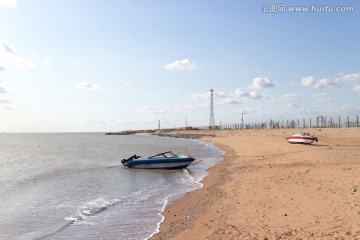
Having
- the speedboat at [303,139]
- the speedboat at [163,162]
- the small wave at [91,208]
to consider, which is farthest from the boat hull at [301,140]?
the small wave at [91,208]

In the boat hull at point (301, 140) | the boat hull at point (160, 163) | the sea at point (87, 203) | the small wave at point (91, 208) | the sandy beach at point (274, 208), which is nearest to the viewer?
the sandy beach at point (274, 208)

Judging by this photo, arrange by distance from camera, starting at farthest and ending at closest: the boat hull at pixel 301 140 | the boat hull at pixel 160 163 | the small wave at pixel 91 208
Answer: the boat hull at pixel 301 140
the boat hull at pixel 160 163
the small wave at pixel 91 208

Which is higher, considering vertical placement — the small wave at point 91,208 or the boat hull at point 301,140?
the boat hull at point 301,140

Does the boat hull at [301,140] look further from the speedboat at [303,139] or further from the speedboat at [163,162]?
the speedboat at [163,162]

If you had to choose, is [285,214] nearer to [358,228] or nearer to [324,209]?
[324,209]

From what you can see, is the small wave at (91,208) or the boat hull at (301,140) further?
the boat hull at (301,140)

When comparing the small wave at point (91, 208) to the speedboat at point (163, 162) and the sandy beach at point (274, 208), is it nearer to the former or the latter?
the sandy beach at point (274, 208)

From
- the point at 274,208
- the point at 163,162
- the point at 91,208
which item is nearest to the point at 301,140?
the point at 163,162

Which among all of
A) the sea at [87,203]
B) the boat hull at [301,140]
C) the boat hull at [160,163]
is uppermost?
the boat hull at [301,140]

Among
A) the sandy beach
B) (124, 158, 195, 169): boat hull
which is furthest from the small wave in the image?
(124, 158, 195, 169): boat hull

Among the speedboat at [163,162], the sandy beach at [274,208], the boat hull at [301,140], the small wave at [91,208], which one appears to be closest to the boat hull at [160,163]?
the speedboat at [163,162]

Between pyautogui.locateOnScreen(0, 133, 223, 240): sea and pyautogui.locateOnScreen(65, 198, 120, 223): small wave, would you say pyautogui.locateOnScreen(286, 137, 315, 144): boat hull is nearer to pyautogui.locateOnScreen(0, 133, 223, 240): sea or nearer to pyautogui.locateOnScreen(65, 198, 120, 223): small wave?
pyautogui.locateOnScreen(0, 133, 223, 240): sea

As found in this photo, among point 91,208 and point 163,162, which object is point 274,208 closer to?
point 91,208

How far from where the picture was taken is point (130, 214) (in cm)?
1322
